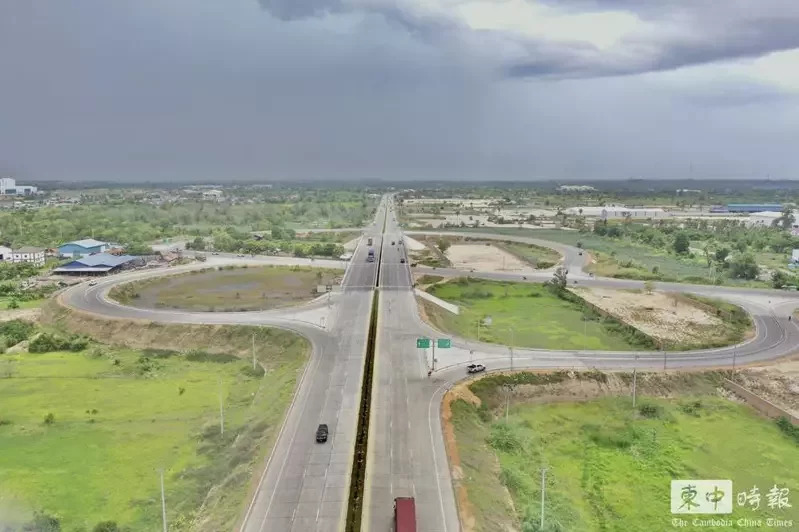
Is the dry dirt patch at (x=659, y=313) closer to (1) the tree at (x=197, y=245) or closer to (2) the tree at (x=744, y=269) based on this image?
(2) the tree at (x=744, y=269)

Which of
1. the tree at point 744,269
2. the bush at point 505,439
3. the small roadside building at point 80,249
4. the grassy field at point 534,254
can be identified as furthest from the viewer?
the grassy field at point 534,254

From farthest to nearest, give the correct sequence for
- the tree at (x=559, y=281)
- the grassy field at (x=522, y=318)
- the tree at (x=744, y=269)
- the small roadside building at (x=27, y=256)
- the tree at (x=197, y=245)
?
the tree at (x=197, y=245), the small roadside building at (x=27, y=256), the tree at (x=744, y=269), the tree at (x=559, y=281), the grassy field at (x=522, y=318)

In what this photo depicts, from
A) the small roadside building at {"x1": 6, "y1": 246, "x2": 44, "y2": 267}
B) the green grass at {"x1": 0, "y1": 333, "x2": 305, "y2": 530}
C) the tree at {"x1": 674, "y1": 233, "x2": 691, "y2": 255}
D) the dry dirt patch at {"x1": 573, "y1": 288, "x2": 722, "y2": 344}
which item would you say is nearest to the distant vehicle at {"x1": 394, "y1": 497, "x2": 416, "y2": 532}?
the green grass at {"x1": 0, "y1": 333, "x2": 305, "y2": 530}

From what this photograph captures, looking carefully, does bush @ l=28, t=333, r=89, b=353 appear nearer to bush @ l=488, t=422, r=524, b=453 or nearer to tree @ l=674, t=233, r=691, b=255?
bush @ l=488, t=422, r=524, b=453

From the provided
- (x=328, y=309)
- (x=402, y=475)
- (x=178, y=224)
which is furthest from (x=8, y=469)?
(x=178, y=224)

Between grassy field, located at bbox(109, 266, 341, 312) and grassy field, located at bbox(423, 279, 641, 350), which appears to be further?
grassy field, located at bbox(109, 266, 341, 312)

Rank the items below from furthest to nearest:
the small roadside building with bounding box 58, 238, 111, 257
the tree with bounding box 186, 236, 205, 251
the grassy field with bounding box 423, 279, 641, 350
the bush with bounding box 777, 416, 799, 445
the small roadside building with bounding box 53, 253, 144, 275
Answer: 1. the tree with bounding box 186, 236, 205, 251
2. the small roadside building with bounding box 58, 238, 111, 257
3. the small roadside building with bounding box 53, 253, 144, 275
4. the grassy field with bounding box 423, 279, 641, 350
5. the bush with bounding box 777, 416, 799, 445

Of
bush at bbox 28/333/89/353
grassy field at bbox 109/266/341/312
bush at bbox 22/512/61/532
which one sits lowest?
bush at bbox 22/512/61/532

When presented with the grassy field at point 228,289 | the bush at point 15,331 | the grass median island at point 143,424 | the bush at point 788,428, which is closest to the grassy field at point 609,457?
the bush at point 788,428
